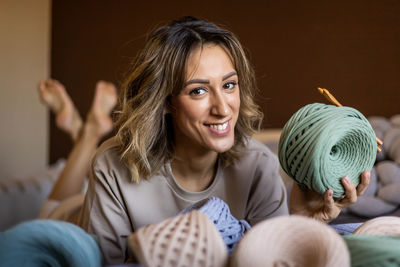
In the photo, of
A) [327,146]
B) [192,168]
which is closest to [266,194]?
[192,168]

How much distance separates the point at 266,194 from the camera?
1.30 m

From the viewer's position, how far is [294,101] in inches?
91.9

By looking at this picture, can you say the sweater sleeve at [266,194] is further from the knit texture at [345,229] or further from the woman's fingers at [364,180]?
the knit texture at [345,229]

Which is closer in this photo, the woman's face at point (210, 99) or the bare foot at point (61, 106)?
the woman's face at point (210, 99)

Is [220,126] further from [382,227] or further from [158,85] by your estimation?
[382,227]

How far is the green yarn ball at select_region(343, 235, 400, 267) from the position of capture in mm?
495

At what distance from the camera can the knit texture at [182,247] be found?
0.51 m

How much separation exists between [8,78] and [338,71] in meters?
2.50

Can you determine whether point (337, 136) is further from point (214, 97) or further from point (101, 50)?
point (101, 50)

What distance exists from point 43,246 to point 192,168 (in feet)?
2.40

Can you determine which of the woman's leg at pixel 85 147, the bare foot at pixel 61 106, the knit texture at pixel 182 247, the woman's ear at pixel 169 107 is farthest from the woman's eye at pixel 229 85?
the bare foot at pixel 61 106

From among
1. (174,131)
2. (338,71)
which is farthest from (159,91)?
(338,71)

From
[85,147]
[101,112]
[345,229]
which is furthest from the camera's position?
[101,112]

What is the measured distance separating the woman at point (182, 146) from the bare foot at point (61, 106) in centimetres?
119
